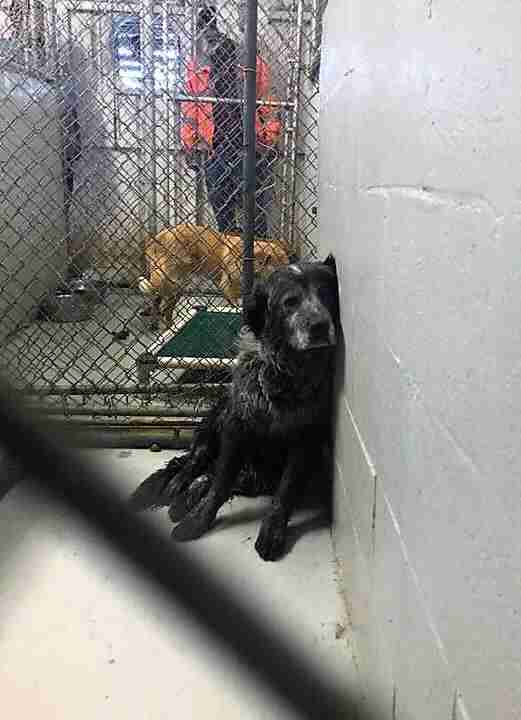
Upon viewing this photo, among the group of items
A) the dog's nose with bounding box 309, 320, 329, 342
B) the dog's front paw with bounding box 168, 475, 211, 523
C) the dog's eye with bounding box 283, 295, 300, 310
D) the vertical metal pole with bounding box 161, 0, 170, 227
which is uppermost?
the vertical metal pole with bounding box 161, 0, 170, 227

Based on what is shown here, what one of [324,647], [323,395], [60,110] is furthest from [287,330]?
[60,110]

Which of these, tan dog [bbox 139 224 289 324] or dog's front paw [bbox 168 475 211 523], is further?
tan dog [bbox 139 224 289 324]

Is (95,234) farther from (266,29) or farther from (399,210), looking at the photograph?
(399,210)

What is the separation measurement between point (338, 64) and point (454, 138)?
130 centimetres

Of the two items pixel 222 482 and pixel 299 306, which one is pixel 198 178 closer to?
pixel 299 306

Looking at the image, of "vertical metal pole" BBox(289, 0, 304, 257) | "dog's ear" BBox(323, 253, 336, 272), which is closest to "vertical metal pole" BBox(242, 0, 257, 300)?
"dog's ear" BBox(323, 253, 336, 272)

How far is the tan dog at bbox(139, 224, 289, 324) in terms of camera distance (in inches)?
155

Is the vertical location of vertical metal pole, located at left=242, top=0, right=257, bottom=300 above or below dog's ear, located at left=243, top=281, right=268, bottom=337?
above

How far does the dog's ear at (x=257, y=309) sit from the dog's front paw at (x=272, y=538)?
70 cm

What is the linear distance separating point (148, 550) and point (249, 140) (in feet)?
8.06

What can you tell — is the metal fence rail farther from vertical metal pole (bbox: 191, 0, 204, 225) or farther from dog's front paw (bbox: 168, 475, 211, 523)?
vertical metal pole (bbox: 191, 0, 204, 225)

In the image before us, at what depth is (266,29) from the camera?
14.6 ft

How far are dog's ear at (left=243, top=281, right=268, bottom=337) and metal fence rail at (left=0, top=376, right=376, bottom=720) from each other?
1.84m

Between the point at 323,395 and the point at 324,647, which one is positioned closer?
the point at 324,647
